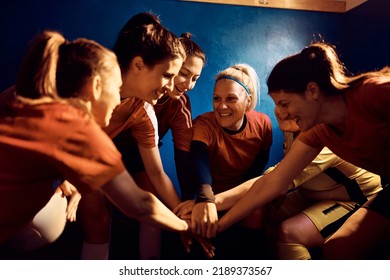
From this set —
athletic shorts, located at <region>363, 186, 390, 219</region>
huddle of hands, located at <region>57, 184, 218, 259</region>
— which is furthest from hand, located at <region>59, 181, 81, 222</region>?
athletic shorts, located at <region>363, 186, 390, 219</region>

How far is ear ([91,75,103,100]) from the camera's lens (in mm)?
514

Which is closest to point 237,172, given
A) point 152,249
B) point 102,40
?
point 152,249

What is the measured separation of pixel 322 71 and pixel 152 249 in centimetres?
47

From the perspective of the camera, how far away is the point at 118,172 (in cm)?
49

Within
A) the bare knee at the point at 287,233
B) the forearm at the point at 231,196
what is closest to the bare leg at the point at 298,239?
the bare knee at the point at 287,233

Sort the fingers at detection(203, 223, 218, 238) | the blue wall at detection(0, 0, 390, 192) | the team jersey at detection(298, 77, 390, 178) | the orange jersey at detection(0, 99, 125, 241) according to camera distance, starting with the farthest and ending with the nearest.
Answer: the blue wall at detection(0, 0, 390, 192) < the fingers at detection(203, 223, 218, 238) < the team jersey at detection(298, 77, 390, 178) < the orange jersey at detection(0, 99, 125, 241)

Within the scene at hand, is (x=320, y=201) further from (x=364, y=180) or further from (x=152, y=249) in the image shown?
(x=152, y=249)

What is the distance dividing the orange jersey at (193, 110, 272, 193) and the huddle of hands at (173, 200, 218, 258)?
0.36 ft

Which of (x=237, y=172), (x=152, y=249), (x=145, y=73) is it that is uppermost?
(x=145, y=73)

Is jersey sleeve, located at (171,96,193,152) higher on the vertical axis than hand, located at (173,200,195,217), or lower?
higher

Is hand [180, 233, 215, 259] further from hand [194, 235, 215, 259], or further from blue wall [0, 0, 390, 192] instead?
blue wall [0, 0, 390, 192]

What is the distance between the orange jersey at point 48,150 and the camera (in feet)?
1.47

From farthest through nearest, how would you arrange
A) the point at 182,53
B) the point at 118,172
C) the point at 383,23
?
the point at 383,23 < the point at 182,53 < the point at 118,172

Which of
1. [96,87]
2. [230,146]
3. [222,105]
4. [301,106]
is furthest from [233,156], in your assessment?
[96,87]
